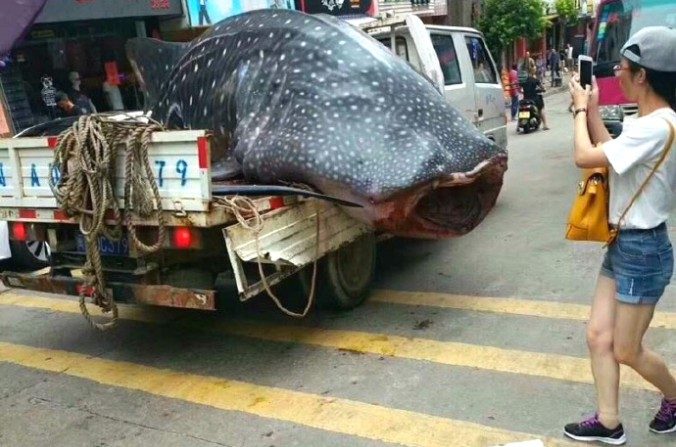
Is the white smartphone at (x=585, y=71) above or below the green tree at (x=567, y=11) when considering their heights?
below

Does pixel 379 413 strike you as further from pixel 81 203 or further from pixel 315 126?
pixel 81 203

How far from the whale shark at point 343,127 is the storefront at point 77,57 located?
5944 mm

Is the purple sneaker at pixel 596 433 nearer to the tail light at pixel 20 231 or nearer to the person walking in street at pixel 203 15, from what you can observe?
the tail light at pixel 20 231

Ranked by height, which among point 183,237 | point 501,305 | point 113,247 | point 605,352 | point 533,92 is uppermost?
point 183,237

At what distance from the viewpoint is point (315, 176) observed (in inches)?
163

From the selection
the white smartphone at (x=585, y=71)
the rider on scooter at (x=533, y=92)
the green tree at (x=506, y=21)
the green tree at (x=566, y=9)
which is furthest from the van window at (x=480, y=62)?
the green tree at (x=566, y=9)

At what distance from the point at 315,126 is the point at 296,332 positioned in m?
1.47

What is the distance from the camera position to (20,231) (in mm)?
4727

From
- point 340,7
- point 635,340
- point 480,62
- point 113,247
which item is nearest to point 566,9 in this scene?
point 340,7

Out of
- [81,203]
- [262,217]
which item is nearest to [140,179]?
[81,203]

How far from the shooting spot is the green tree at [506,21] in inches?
918

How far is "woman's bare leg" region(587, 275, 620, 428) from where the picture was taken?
117 inches

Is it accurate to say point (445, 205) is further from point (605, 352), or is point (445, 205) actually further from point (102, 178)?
point (102, 178)

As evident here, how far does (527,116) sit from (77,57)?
31.0 ft
